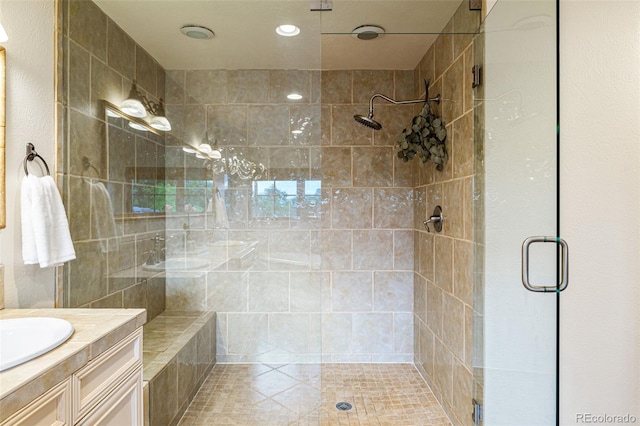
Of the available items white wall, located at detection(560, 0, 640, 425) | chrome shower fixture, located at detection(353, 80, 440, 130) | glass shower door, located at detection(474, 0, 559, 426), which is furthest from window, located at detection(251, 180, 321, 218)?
white wall, located at detection(560, 0, 640, 425)

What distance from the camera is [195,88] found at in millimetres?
2283

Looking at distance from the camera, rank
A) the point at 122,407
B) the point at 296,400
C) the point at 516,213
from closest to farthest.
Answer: the point at 122,407, the point at 516,213, the point at 296,400

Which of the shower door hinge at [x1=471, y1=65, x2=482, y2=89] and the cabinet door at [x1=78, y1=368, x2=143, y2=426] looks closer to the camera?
the cabinet door at [x1=78, y1=368, x2=143, y2=426]

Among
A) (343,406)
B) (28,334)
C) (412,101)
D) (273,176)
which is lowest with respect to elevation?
(343,406)

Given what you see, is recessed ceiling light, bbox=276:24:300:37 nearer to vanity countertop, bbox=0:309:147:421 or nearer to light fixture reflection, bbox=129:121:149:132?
light fixture reflection, bbox=129:121:149:132

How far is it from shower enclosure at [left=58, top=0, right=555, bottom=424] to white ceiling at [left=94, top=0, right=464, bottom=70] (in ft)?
0.04

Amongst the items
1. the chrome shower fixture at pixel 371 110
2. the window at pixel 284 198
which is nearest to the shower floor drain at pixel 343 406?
the window at pixel 284 198

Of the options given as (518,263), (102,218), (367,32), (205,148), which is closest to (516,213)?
(518,263)

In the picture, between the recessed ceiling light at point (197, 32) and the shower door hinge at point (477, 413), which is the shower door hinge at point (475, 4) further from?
the shower door hinge at point (477, 413)

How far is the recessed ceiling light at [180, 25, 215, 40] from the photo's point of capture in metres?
2.08

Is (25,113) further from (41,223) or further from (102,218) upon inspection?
(102,218)

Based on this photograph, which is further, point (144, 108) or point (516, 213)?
point (144, 108)

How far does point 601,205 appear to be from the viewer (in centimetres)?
117

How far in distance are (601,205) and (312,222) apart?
1.57m
